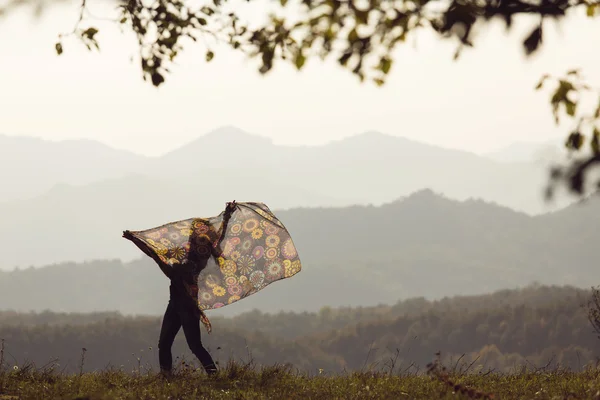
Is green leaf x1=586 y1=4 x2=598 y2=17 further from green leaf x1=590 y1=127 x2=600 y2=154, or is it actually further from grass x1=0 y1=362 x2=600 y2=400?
grass x1=0 y1=362 x2=600 y2=400

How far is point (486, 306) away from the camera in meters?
126

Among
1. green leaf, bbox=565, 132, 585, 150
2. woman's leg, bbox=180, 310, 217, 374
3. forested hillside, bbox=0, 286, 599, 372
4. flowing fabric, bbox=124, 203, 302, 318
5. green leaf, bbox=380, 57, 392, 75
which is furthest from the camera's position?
forested hillside, bbox=0, 286, 599, 372

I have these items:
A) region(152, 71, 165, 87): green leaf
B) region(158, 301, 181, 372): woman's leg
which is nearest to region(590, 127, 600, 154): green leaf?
region(158, 301, 181, 372): woman's leg

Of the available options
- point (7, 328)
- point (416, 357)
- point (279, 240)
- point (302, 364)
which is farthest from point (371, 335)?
point (279, 240)

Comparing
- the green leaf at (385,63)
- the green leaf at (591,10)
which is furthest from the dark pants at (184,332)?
the green leaf at (591,10)

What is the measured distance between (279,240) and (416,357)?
11650 cm

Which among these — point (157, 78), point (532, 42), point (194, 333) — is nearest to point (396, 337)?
point (194, 333)

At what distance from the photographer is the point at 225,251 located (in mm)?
11625

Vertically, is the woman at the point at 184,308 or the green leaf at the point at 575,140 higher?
the green leaf at the point at 575,140

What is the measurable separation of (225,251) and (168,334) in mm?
1606

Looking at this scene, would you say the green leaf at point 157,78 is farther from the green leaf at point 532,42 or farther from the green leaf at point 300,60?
the green leaf at point 532,42

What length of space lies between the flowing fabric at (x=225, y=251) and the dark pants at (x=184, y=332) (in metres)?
0.29

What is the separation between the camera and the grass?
9.27 meters

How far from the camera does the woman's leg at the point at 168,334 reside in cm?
1078
